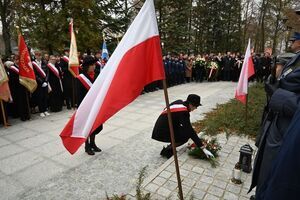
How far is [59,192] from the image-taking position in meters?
3.95

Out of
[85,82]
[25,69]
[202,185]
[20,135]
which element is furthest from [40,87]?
[202,185]

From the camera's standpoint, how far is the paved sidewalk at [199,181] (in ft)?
12.1

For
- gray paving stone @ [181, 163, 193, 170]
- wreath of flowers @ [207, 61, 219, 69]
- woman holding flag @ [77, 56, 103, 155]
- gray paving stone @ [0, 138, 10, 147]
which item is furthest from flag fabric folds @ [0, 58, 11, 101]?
wreath of flowers @ [207, 61, 219, 69]

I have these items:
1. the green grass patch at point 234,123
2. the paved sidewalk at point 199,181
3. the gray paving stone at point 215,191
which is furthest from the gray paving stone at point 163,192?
the green grass patch at point 234,123

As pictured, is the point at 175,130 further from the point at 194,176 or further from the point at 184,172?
the point at 194,176

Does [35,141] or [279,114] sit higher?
[279,114]

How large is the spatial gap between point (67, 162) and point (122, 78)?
3298 mm

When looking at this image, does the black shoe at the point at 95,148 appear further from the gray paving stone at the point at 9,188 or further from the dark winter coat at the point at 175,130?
the gray paving stone at the point at 9,188

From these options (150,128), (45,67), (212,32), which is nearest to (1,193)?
(150,128)

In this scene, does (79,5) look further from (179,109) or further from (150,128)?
(179,109)

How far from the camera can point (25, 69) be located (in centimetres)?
772

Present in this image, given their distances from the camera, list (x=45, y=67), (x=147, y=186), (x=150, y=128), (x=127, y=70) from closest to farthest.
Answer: (x=127, y=70)
(x=147, y=186)
(x=150, y=128)
(x=45, y=67)

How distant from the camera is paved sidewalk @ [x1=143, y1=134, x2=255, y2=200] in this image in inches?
145

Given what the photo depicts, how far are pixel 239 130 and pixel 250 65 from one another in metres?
1.71
